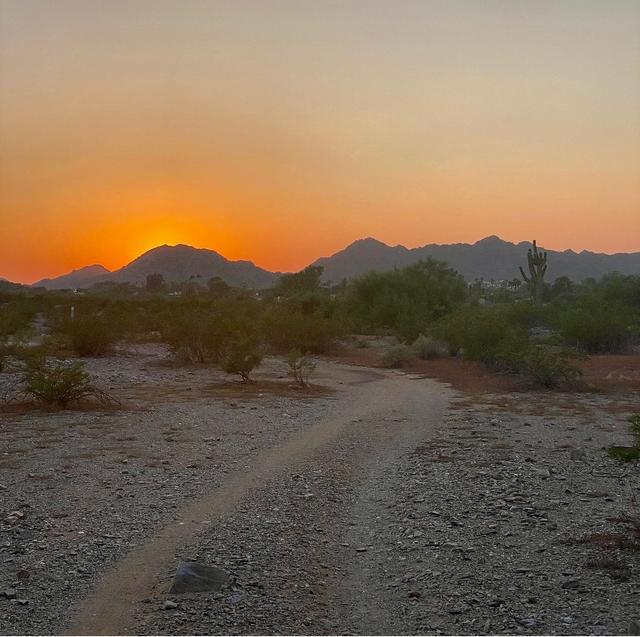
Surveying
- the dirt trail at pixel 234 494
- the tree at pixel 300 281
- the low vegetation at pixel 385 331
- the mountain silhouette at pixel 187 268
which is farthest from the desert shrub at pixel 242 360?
the mountain silhouette at pixel 187 268

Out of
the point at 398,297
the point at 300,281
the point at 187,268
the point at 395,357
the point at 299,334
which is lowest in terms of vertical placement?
the point at 395,357

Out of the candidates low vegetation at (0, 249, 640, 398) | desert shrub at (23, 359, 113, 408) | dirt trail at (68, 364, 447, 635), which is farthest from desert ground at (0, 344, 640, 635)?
low vegetation at (0, 249, 640, 398)

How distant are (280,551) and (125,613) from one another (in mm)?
1901

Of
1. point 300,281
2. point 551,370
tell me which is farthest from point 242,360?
point 300,281

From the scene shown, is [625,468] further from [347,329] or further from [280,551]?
[347,329]

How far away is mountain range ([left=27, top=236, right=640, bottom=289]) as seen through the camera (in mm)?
166250

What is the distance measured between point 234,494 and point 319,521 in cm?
152

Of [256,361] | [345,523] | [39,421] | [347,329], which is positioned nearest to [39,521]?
[345,523]

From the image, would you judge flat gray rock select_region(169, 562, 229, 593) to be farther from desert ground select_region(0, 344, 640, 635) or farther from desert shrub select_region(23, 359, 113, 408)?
desert shrub select_region(23, 359, 113, 408)

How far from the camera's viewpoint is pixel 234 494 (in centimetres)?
939

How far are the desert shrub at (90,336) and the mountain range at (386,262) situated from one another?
132510 millimetres

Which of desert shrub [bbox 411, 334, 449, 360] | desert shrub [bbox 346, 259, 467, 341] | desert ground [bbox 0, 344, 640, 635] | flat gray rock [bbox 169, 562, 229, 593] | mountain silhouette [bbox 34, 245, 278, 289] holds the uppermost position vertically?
mountain silhouette [bbox 34, 245, 278, 289]

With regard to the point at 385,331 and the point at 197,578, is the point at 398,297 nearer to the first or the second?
the point at 385,331

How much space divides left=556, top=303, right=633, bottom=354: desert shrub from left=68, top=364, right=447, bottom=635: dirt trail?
44.6 feet
